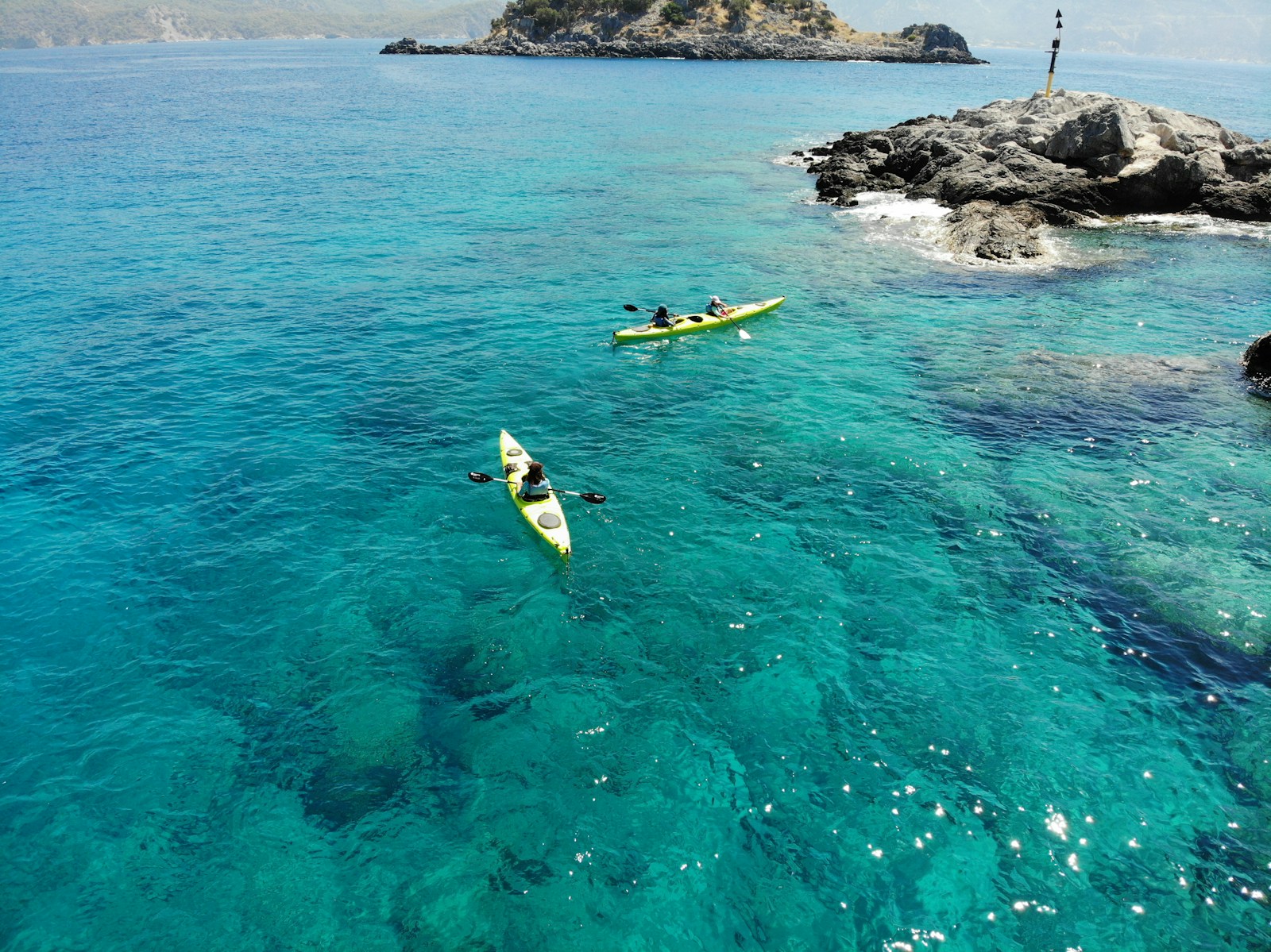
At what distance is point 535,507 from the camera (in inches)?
762

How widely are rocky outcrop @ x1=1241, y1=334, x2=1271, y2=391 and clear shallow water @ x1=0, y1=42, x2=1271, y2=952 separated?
0.72 metres

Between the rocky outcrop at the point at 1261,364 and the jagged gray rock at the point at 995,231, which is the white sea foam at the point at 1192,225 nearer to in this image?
→ the jagged gray rock at the point at 995,231

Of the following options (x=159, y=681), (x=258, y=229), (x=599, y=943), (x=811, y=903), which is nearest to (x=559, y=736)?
(x=599, y=943)

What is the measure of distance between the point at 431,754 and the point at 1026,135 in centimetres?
5712

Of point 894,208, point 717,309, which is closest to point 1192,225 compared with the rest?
point 894,208

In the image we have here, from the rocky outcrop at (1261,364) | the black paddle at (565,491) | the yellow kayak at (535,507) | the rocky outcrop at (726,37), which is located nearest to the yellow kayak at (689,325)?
the yellow kayak at (535,507)

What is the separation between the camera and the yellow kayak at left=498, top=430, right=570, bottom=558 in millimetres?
18188

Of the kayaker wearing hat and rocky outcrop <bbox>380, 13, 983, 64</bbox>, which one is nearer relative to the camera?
the kayaker wearing hat

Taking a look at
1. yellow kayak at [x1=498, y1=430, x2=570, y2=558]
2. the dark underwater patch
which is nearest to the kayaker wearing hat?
yellow kayak at [x1=498, y1=430, x2=570, y2=558]

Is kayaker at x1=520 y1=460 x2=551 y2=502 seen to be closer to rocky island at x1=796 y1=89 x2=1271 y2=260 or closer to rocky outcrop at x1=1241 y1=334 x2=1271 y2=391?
rocky outcrop at x1=1241 y1=334 x2=1271 y2=391

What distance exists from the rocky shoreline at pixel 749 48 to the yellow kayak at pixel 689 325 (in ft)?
529

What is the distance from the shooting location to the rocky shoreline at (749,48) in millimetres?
168125

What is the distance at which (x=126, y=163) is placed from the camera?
59.9 m

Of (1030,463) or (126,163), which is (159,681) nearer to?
(1030,463)
